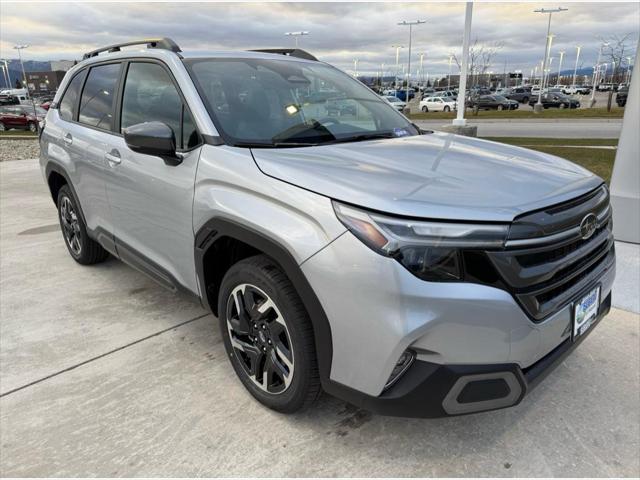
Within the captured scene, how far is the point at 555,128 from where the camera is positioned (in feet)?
71.4

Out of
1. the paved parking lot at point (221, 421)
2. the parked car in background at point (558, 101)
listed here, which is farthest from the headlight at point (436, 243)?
the parked car in background at point (558, 101)

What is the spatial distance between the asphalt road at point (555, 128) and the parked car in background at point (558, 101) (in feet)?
65.0

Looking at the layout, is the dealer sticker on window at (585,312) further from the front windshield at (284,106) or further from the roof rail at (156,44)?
the roof rail at (156,44)

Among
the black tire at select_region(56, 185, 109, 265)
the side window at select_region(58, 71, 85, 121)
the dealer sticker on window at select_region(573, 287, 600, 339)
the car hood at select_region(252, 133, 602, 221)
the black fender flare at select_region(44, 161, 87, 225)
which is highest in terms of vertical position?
the side window at select_region(58, 71, 85, 121)

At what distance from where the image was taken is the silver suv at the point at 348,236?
1797 mm

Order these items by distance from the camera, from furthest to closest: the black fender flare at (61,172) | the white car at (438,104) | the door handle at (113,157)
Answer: the white car at (438,104)
the black fender flare at (61,172)
the door handle at (113,157)

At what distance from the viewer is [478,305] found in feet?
5.84

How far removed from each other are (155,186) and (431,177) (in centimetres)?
161

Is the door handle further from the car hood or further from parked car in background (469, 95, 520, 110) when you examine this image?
parked car in background (469, 95, 520, 110)

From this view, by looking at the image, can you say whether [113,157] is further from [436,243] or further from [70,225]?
[436,243]

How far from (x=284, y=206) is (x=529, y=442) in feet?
5.18

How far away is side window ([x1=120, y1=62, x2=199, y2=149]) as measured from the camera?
2.74 meters

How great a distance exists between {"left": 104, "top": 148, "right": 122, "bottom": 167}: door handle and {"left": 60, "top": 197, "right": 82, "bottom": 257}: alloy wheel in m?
1.20

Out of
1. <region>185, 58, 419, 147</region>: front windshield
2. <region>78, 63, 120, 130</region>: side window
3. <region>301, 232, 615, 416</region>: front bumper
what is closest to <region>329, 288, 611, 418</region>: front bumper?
<region>301, 232, 615, 416</region>: front bumper
